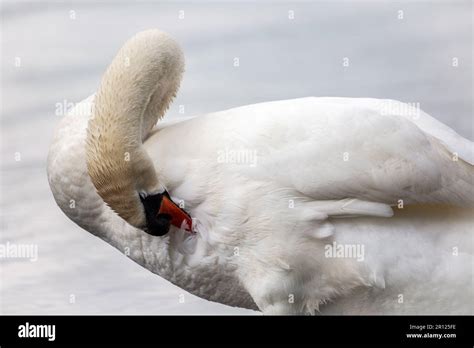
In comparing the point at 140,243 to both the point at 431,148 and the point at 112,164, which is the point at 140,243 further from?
the point at 431,148

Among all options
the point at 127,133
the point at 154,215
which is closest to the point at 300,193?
the point at 154,215

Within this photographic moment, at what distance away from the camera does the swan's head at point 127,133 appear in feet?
15.6

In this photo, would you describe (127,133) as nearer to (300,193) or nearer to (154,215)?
(154,215)

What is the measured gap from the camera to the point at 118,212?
4836 mm

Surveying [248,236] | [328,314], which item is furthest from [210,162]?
[328,314]

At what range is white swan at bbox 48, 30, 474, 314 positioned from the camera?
484 cm

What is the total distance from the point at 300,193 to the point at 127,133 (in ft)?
2.62

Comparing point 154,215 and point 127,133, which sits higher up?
point 127,133

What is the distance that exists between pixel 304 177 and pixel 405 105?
2.33 ft

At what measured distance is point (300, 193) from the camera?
15.9ft
